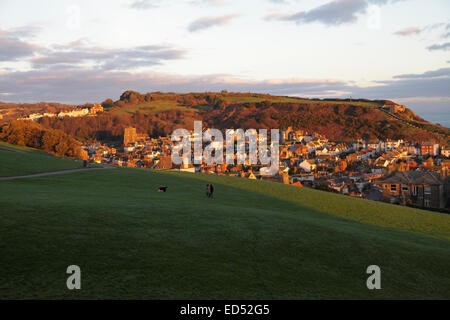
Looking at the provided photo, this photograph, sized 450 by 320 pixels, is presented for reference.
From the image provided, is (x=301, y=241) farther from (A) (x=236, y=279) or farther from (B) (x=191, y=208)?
(B) (x=191, y=208)

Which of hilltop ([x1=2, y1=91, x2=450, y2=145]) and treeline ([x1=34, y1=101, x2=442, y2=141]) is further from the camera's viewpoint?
treeline ([x1=34, y1=101, x2=442, y2=141])

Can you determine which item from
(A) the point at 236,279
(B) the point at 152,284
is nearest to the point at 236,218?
(A) the point at 236,279

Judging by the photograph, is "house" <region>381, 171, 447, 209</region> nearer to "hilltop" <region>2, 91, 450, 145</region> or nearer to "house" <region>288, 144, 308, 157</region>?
"house" <region>288, 144, 308, 157</region>

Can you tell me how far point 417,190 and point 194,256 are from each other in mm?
52516

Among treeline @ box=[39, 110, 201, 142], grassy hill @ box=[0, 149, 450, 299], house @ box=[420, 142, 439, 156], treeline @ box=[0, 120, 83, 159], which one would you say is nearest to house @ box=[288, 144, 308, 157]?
house @ box=[420, 142, 439, 156]

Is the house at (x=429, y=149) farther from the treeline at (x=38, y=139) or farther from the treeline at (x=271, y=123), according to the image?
the treeline at (x=38, y=139)

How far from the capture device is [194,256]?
9.16 meters

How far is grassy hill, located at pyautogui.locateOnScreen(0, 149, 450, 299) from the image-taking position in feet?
24.3

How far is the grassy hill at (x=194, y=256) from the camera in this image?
24.3 feet

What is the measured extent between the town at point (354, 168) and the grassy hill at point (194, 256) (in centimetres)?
3656

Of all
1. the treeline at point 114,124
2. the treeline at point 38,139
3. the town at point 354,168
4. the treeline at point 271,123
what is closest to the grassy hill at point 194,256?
the town at point 354,168

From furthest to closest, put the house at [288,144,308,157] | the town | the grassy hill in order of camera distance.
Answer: the house at [288,144,308,157]
the town
the grassy hill

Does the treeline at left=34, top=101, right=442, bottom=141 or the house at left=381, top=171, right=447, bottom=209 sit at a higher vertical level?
the treeline at left=34, top=101, right=442, bottom=141

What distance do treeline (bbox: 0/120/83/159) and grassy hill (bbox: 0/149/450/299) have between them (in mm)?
46905
